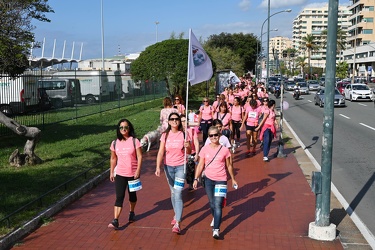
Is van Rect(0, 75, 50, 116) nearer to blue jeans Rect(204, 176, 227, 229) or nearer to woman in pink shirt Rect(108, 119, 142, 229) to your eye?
woman in pink shirt Rect(108, 119, 142, 229)

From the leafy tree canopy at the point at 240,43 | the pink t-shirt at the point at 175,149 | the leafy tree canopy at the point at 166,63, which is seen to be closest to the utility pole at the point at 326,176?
the pink t-shirt at the point at 175,149

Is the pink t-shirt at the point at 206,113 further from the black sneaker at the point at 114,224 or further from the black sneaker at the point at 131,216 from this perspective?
the black sneaker at the point at 114,224

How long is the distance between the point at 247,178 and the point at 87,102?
15.5m

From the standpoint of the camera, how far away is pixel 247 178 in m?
10.1

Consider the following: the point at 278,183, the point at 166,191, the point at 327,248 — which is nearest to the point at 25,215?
the point at 166,191

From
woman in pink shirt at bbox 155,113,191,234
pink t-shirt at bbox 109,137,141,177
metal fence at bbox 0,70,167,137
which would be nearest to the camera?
pink t-shirt at bbox 109,137,141,177

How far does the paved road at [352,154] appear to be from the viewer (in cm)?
849

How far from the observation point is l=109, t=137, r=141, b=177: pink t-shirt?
6.59 meters

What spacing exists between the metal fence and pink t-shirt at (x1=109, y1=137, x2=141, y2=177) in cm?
810

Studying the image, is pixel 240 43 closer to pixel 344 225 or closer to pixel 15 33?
pixel 15 33

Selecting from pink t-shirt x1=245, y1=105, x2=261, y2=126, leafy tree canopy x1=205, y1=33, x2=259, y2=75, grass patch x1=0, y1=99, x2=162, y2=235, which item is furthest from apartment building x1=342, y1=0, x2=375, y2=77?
pink t-shirt x1=245, y1=105, x2=261, y2=126

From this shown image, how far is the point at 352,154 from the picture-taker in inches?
517

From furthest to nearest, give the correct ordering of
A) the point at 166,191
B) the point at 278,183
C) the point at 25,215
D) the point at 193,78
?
the point at 278,183 → the point at 166,191 → the point at 193,78 → the point at 25,215

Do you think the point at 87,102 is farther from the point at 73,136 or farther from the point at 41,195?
the point at 41,195
